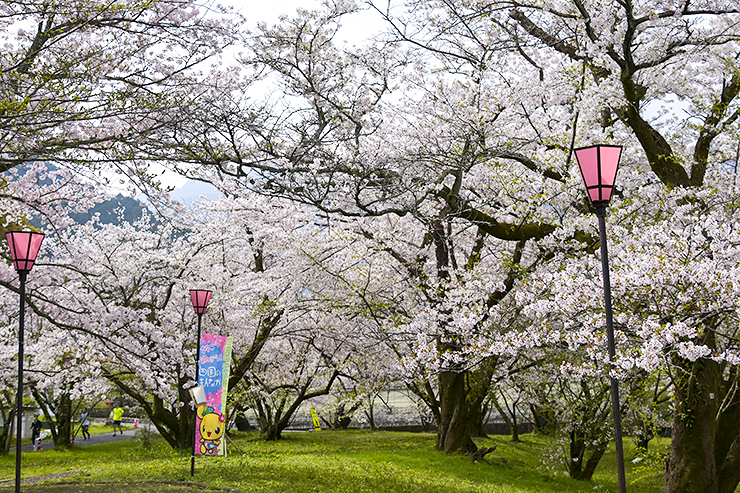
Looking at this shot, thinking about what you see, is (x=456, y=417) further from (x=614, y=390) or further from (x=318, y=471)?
(x=614, y=390)

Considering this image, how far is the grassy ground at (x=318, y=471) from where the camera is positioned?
8.71 m

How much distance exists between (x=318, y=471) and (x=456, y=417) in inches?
183

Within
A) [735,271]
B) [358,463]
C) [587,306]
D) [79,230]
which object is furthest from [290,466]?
[79,230]

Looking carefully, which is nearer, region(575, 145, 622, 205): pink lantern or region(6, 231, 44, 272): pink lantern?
region(575, 145, 622, 205): pink lantern

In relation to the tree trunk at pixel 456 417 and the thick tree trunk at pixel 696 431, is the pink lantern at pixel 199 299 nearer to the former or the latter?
the tree trunk at pixel 456 417

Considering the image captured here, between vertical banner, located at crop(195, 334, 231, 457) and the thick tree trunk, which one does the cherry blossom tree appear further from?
the thick tree trunk

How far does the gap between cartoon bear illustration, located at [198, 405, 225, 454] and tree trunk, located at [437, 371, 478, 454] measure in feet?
19.3

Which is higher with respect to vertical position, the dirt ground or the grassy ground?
A: the dirt ground

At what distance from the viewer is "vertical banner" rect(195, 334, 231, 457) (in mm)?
9453

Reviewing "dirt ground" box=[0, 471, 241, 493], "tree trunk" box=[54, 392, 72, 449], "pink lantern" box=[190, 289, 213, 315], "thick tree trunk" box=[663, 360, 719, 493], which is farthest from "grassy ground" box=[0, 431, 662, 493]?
"pink lantern" box=[190, 289, 213, 315]

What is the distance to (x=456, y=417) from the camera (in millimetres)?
13562

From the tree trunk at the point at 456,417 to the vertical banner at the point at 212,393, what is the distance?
230 inches

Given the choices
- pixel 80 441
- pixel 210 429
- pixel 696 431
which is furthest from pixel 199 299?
pixel 80 441

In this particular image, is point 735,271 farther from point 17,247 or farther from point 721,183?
point 17,247
